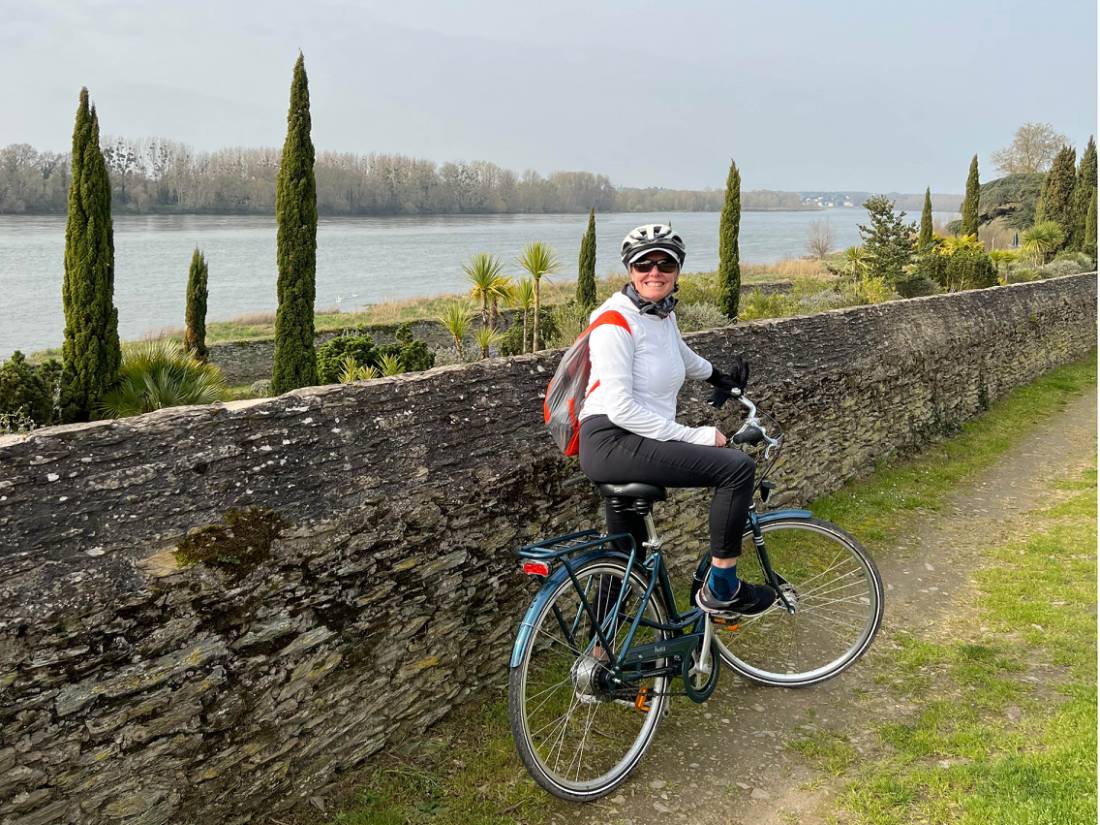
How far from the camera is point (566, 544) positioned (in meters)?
3.79

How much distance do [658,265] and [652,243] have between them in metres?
0.10

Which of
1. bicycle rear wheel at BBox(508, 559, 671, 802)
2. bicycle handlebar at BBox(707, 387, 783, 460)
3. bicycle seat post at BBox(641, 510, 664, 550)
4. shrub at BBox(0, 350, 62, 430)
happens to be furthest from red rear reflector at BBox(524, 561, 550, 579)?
shrub at BBox(0, 350, 62, 430)

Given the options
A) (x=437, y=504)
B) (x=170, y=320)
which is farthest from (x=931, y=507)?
(x=170, y=320)

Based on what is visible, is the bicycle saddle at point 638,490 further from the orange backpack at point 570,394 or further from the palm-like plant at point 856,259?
the palm-like plant at point 856,259

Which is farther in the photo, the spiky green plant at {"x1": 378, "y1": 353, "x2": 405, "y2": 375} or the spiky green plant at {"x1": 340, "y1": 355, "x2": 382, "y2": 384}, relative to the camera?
the spiky green plant at {"x1": 378, "y1": 353, "x2": 405, "y2": 375}

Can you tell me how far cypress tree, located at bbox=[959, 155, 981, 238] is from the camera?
139 ft

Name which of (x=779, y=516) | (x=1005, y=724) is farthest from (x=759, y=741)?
(x=1005, y=724)

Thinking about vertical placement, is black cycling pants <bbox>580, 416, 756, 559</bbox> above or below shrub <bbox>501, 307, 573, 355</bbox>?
above

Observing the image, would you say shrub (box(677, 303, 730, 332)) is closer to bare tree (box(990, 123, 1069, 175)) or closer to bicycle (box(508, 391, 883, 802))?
bicycle (box(508, 391, 883, 802))

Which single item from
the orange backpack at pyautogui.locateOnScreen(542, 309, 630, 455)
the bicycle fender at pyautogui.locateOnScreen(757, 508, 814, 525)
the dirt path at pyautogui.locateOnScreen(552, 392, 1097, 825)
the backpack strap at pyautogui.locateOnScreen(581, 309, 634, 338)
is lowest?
the dirt path at pyautogui.locateOnScreen(552, 392, 1097, 825)

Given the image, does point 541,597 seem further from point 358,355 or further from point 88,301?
point 358,355

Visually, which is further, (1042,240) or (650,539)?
(1042,240)

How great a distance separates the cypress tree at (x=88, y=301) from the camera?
1417cm

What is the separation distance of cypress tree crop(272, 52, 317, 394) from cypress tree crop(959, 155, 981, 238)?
35.5 m
